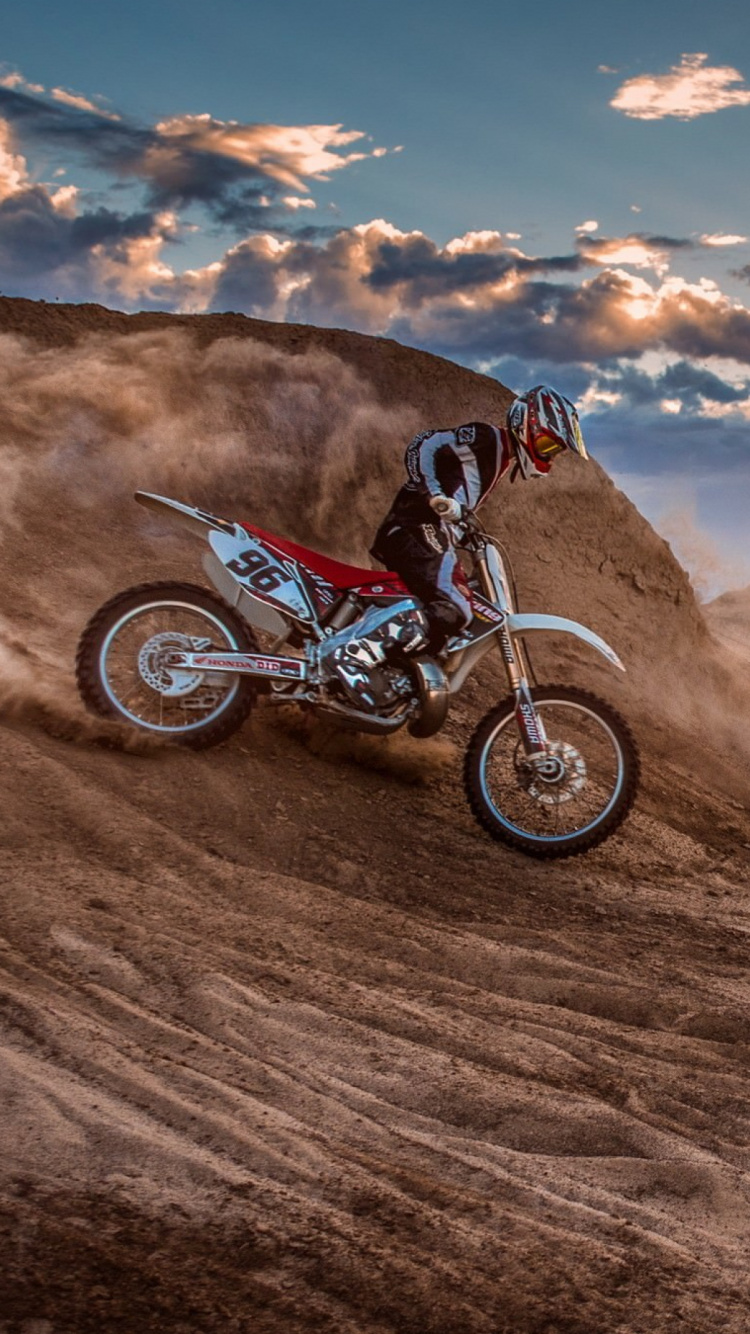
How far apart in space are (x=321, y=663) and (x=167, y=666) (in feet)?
3.07

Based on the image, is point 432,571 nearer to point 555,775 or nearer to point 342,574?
point 342,574

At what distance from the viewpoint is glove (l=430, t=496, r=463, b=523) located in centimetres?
749

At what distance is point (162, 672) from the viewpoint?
286 inches

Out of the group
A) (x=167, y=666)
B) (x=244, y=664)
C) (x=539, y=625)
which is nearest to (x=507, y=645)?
(x=539, y=625)

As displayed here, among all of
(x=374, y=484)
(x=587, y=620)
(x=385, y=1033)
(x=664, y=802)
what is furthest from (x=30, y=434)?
(x=385, y=1033)

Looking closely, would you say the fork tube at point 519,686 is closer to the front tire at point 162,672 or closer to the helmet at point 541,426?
the helmet at point 541,426

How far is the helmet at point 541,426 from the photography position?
7945 millimetres

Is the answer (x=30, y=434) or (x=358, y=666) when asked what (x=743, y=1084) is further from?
(x=30, y=434)

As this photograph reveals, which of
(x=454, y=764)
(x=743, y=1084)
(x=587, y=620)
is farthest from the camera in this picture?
(x=587, y=620)

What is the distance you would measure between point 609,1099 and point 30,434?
9.59 m

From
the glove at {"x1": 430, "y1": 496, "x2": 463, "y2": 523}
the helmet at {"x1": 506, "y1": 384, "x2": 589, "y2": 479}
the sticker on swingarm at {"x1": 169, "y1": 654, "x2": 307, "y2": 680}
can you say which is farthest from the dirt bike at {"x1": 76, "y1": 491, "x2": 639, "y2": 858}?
the helmet at {"x1": 506, "y1": 384, "x2": 589, "y2": 479}

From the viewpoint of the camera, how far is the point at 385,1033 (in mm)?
4797

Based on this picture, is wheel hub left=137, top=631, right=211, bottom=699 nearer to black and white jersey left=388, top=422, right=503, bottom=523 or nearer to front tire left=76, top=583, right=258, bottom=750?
front tire left=76, top=583, right=258, bottom=750

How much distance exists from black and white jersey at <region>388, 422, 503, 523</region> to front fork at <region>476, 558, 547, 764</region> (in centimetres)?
54
